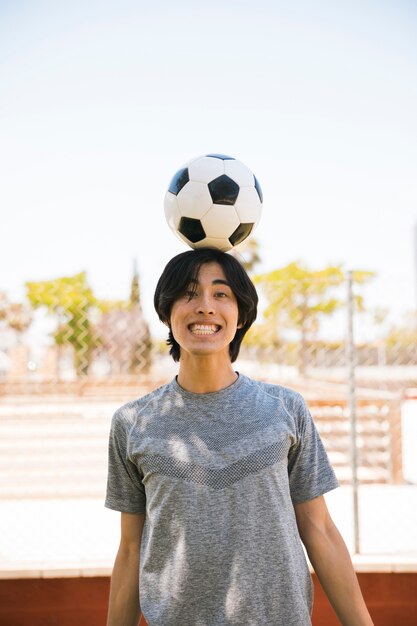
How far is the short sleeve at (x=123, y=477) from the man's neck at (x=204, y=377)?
0.22 meters

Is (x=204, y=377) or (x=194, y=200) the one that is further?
(x=194, y=200)

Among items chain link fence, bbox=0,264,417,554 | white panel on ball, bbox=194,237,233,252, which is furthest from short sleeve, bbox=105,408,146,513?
chain link fence, bbox=0,264,417,554

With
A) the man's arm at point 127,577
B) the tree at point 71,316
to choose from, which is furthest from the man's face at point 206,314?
the tree at point 71,316

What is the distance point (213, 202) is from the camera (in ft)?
6.10

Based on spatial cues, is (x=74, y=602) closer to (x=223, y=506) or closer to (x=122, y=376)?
(x=122, y=376)

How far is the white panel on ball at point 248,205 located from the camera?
1909mm

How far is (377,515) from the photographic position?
539 centimetres

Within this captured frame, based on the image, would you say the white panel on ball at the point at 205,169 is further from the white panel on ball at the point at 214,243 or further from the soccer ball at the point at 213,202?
the white panel on ball at the point at 214,243

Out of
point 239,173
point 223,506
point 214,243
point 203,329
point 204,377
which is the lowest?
point 223,506

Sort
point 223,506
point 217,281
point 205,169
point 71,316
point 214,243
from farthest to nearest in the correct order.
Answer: point 71,316, point 205,169, point 214,243, point 217,281, point 223,506

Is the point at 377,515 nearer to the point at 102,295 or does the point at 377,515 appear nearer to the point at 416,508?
the point at 416,508

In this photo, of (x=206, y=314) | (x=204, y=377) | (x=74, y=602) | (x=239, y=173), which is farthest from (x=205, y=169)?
(x=74, y=602)

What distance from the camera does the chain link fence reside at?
13.7ft

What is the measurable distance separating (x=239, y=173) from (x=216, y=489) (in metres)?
1.09
